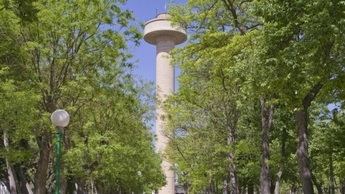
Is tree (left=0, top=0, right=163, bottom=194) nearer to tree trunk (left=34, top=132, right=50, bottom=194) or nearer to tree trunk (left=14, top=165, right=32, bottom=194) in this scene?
tree trunk (left=34, top=132, right=50, bottom=194)

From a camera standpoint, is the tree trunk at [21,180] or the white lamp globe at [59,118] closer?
the white lamp globe at [59,118]

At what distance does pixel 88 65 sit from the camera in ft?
74.9

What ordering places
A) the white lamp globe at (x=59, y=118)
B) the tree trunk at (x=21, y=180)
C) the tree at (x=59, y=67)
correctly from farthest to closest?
the tree trunk at (x=21, y=180) → the tree at (x=59, y=67) → the white lamp globe at (x=59, y=118)

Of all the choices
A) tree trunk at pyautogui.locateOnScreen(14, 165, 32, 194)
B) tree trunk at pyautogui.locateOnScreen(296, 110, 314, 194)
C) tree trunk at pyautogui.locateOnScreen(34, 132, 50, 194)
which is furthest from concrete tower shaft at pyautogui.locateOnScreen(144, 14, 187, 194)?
tree trunk at pyautogui.locateOnScreen(296, 110, 314, 194)

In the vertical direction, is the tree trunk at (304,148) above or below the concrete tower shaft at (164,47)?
below

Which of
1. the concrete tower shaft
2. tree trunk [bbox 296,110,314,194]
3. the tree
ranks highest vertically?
the concrete tower shaft

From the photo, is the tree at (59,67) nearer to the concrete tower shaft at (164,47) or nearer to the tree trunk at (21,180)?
the tree trunk at (21,180)

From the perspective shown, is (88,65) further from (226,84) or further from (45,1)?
(226,84)

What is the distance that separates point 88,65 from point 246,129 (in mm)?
13138

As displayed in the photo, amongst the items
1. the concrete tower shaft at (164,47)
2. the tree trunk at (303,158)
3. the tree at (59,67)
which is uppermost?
the concrete tower shaft at (164,47)

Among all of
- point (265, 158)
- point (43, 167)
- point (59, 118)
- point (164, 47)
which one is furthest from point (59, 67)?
point (164, 47)

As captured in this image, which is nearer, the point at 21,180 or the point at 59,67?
the point at 59,67

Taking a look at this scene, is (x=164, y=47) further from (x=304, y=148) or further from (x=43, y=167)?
(x=304, y=148)

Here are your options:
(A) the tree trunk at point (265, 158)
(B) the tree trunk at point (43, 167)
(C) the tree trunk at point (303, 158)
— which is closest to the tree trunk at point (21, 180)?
(B) the tree trunk at point (43, 167)
